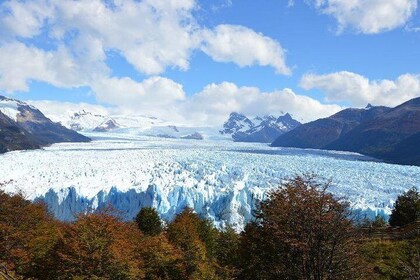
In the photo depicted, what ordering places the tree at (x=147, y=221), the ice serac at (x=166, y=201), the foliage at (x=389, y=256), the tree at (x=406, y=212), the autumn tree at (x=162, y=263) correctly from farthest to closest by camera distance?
the ice serac at (x=166, y=201) < the tree at (x=147, y=221) < the tree at (x=406, y=212) < the autumn tree at (x=162, y=263) < the foliage at (x=389, y=256)

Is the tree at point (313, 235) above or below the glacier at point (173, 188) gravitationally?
above

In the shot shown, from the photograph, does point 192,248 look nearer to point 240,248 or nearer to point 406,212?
point 240,248

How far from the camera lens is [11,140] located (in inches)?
6732

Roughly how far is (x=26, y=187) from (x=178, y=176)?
818 inches

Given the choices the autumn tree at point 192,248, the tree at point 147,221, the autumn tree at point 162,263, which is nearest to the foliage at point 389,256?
the autumn tree at point 192,248

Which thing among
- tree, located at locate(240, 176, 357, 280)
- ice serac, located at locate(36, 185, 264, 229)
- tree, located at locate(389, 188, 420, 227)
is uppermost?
tree, located at locate(240, 176, 357, 280)

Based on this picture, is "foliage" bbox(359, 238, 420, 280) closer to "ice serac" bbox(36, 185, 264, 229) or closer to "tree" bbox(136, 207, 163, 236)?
"tree" bbox(136, 207, 163, 236)

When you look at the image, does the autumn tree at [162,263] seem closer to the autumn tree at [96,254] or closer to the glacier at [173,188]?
the autumn tree at [96,254]

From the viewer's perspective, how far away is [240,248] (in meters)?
23.6

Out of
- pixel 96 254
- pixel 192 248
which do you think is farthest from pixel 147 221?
pixel 96 254

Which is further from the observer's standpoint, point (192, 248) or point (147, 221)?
point (147, 221)

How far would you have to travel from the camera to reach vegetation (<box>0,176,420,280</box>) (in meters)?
15.2

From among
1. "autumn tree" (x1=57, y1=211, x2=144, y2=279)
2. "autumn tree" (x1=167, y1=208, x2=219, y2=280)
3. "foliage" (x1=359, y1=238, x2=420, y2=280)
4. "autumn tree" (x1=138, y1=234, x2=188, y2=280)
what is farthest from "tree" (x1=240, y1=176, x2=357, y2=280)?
"autumn tree" (x1=57, y1=211, x2=144, y2=279)

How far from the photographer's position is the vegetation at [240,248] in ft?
49.8
